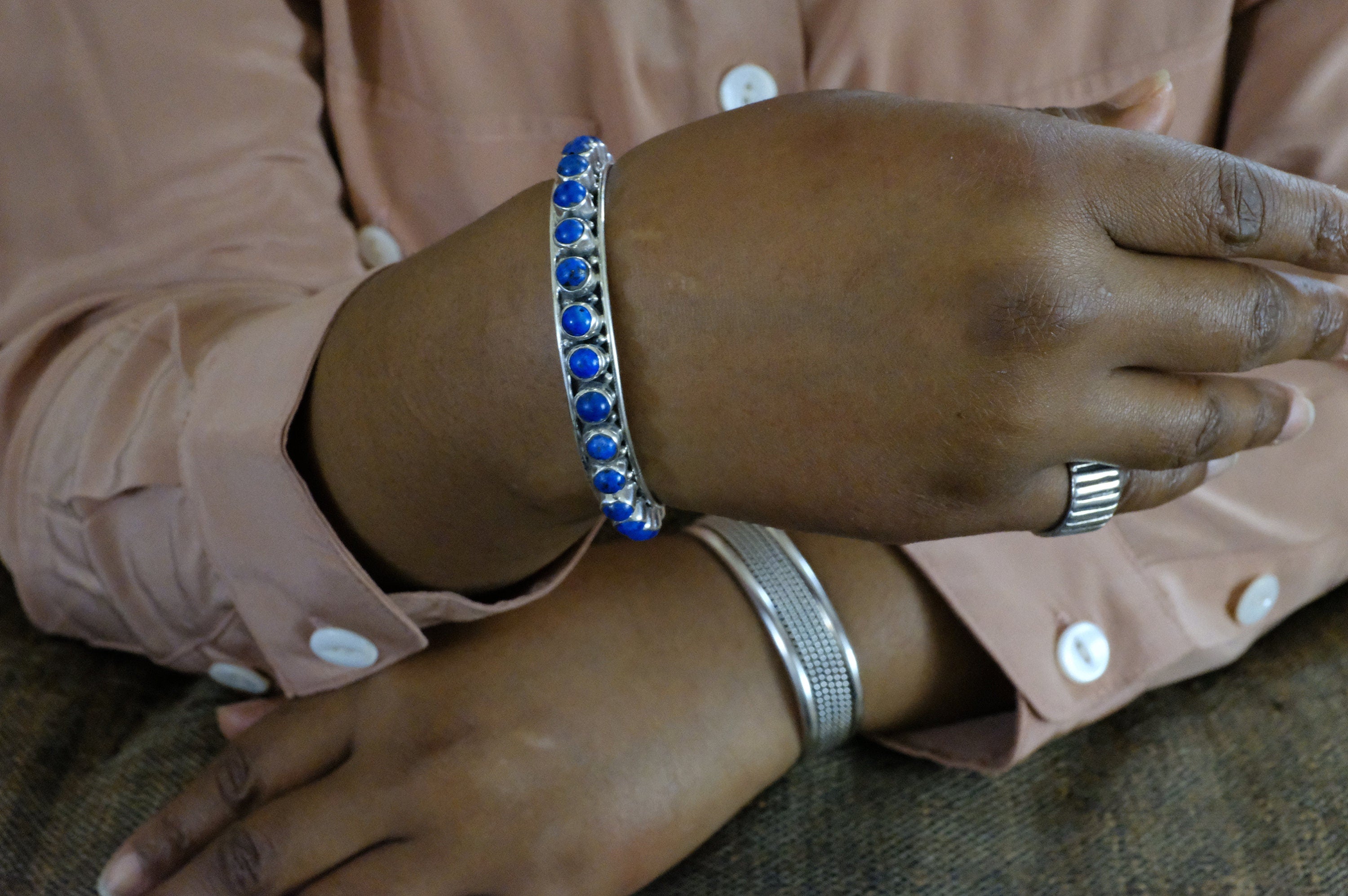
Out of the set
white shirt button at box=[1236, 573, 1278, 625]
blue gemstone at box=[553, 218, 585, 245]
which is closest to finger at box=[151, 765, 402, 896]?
blue gemstone at box=[553, 218, 585, 245]

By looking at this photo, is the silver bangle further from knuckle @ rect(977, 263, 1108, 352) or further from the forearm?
knuckle @ rect(977, 263, 1108, 352)

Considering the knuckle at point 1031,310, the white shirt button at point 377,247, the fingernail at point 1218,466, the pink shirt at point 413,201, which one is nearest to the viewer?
the knuckle at point 1031,310

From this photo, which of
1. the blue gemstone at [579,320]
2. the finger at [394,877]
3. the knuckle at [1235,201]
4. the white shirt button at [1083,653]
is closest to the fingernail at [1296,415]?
the knuckle at [1235,201]

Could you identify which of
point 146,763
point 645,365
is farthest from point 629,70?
point 146,763

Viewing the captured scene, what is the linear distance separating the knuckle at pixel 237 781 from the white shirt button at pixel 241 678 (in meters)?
0.06

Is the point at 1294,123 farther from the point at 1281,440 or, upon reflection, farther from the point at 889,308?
the point at 889,308

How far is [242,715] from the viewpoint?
596 mm

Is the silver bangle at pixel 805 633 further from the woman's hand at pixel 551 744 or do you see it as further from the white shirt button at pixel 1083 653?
the white shirt button at pixel 1083 653

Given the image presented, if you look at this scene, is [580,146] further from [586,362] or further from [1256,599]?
[1256,599]

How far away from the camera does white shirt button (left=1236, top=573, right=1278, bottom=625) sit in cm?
64

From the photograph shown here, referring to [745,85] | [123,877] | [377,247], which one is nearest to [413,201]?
[377,247]

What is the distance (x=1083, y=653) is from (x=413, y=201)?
1.86 ft

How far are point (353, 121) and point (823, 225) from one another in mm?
483

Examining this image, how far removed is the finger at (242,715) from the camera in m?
0.59
